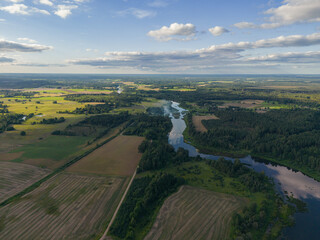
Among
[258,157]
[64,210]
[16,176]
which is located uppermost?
[16,176]

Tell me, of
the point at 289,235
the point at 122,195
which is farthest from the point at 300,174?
the point at 122,195

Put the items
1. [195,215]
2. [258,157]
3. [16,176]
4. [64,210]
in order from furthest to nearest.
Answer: [258,157]
[16,176]
[64,210]
[195,215]

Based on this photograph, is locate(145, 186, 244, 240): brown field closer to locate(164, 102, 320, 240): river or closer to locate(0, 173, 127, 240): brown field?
locate(164, 102, 320, 240): river

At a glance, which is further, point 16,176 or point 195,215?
point 16,176

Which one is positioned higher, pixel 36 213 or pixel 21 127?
pixel 21 127

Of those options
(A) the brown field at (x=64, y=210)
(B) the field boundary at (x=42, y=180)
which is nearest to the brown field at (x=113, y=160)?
(B) the field boundary at (x=42, y=180)

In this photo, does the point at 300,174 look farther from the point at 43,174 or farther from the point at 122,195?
the point at 43,174

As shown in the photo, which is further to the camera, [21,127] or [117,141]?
[21,127]

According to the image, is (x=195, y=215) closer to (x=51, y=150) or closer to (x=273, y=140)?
(x=273, y=140)

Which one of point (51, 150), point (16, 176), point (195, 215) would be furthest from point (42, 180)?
point (195, 215)
